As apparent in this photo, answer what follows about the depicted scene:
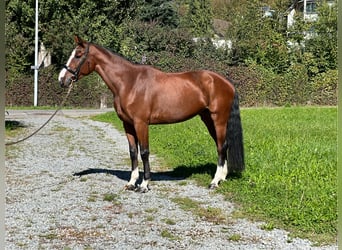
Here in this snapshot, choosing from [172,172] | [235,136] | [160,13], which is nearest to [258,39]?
[160,13]

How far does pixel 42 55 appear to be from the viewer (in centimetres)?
3381

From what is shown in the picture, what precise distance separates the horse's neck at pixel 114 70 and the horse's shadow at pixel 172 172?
5.96 feet

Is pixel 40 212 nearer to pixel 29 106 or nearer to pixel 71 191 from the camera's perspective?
pixel 71 191

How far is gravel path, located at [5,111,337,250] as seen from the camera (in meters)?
4.50

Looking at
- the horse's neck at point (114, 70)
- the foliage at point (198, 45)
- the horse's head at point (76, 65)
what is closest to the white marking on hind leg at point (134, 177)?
the horse's neck at point (114, 70)

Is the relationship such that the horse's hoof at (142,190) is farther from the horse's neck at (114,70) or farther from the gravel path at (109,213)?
the horse's neck at (114,70)

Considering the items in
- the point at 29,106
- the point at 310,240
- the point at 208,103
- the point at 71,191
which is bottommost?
the point at 29,106

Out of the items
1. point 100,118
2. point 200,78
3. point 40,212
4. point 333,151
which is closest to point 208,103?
point 200,78

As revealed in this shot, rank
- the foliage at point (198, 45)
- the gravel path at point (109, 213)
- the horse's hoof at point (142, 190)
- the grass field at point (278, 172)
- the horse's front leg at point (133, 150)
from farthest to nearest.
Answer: the foliage at point (198, 45) < the horse's front leg at point (133, 150) < the horse's hoof at point (142, 190) < the grass field at point (278, 172) < the gravel path at point (109, 213)

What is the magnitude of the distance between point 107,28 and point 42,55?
5.80 m

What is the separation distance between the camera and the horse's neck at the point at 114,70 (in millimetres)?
6578

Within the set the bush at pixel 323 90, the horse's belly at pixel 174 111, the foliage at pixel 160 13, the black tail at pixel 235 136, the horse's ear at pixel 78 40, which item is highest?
the foliage at pixel 160 13

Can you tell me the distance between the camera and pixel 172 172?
8219mm

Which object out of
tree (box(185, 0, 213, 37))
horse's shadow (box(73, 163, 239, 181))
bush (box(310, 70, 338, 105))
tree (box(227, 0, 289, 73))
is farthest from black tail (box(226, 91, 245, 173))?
tree (box(185, 0, 213, 37))
